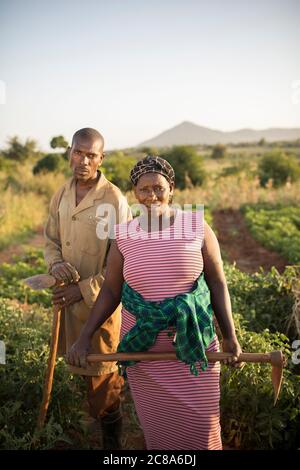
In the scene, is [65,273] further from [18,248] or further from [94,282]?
[18,248]

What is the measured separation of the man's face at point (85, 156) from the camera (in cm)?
226

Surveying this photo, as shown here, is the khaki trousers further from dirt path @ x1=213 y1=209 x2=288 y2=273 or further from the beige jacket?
dirt path @ x1=213 y1=209 x2=288 y2=273

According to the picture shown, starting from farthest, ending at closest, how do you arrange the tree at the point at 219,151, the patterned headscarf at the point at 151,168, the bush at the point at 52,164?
1. the tree at the point at 219,151
2. the bush at the point at 52,164
3. the patterned headscarf at the point at 151,168

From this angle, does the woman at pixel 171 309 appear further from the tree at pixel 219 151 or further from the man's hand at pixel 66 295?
the tree at pixel 219 151

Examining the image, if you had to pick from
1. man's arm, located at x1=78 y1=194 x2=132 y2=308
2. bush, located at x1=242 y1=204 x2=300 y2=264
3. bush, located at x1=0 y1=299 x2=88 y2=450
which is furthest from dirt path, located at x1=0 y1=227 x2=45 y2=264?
man's arm, located at x1=78 y1=194 x2=132 y2=308

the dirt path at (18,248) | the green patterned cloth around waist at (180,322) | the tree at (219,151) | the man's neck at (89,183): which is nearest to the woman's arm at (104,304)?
the green patterned cloth around waist at (180,322)

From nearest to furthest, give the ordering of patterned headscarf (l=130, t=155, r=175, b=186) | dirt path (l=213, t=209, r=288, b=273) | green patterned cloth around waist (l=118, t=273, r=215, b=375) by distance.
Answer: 1. green patterned cloth around waist (l=118, t=273, r=215, b=375)
2. patterned headscarf (l=130, t=155, r=175, b=186)
3. dirt path (l=213, t=209, r=288, b=273)

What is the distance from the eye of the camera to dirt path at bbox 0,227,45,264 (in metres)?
7.95

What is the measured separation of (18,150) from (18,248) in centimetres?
1586

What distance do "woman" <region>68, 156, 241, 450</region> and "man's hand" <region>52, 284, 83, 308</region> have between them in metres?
0.35

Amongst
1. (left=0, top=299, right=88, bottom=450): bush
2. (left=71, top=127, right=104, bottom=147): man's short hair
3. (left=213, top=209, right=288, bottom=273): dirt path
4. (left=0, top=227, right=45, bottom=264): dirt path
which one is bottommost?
(left=0, top=227, right=45, bottom=264): dirt path

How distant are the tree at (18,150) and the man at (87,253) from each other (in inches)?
842

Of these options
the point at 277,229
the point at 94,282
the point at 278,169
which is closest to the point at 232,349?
the point at 94,282

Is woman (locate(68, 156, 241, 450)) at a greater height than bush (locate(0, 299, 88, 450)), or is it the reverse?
woman (locate(68, 156, 241, 450))
